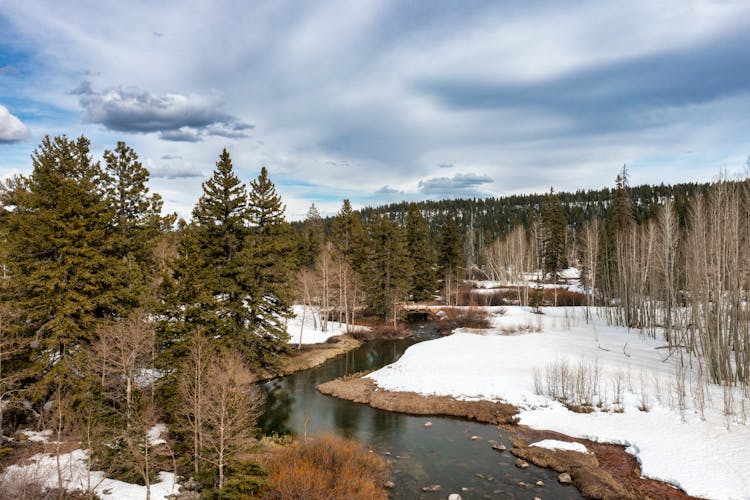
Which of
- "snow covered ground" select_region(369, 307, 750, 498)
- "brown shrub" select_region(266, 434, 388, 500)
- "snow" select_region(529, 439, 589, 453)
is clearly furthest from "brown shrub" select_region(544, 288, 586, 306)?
"brown shrub" select_region(266, 434, 388, 500)

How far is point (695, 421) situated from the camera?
69.0ft

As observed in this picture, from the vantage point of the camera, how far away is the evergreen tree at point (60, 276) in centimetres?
2162

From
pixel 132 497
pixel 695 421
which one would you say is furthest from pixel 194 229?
pixel 695 421

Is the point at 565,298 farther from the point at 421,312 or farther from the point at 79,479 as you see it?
the point at 79,479

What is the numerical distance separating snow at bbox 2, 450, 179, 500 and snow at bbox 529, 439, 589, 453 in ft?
57.0

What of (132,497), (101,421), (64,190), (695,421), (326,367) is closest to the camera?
(132,497)

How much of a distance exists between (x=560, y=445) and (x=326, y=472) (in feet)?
40.1

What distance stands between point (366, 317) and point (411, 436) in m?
40.3

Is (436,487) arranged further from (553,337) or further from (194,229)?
(553,337)

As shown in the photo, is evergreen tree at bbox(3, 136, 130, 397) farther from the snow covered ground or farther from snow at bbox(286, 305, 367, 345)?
snow at bbox(286, 305, 367, 345)

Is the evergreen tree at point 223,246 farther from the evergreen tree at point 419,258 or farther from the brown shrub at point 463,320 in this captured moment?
the evergreen tree at point 419,258

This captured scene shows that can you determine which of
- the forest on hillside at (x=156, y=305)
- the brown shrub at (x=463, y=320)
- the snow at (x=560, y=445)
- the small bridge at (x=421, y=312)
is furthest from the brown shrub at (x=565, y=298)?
the snow at (x=560, y=445)

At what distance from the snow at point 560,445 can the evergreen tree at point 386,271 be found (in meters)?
36.3

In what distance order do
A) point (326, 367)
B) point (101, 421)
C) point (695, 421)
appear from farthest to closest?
point (326, 367)
point (695, 421)
point (101, 421)
